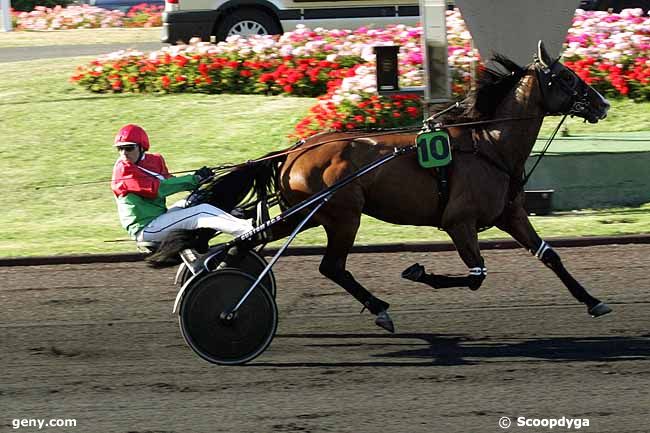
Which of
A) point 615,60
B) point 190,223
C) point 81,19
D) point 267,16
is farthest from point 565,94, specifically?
point 81,19

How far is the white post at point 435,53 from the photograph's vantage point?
1155 centimetres

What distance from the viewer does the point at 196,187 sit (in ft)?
23.6

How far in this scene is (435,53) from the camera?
11.7 metres

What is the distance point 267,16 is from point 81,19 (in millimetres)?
8713

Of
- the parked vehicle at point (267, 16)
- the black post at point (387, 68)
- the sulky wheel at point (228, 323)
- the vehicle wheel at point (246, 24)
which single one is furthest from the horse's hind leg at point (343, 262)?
the vehicle wheel at point (246, 24)

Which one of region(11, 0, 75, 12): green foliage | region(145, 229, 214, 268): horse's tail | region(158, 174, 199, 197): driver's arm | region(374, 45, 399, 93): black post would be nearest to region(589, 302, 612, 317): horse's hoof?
region(145, 229, 214, 268): horse's tail

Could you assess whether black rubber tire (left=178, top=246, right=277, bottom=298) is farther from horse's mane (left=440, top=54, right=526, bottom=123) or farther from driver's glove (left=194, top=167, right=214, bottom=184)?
horse's mane (left=440, top=54, right=526, bottom=123)

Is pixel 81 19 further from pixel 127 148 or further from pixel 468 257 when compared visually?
pixel 468 257

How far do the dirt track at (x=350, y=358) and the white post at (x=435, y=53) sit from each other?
284 centimetres

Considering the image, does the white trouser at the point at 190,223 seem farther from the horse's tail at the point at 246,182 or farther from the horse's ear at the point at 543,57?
the horse's ear at the point at 543,57

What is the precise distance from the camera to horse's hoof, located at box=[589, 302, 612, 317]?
7379 millimetres

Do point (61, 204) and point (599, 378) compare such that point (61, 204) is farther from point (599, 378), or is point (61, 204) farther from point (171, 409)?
point (599, 378)

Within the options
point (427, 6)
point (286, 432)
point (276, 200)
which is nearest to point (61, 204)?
point (427, 6)

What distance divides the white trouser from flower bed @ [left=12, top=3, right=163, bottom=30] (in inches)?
675
